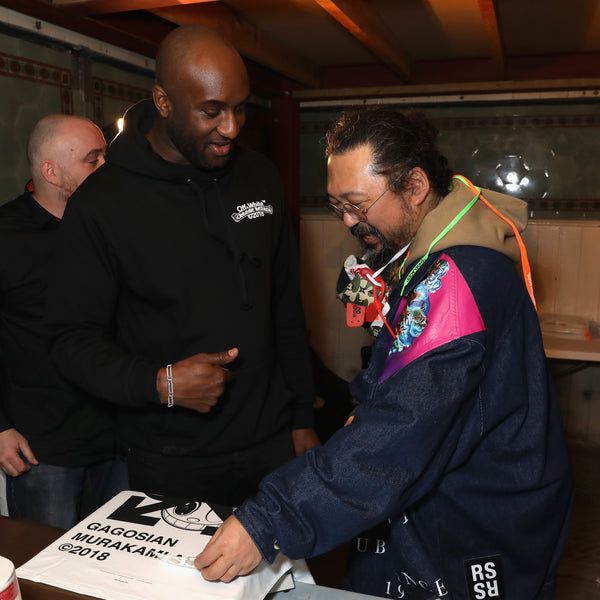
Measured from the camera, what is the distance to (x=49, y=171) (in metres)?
1.86

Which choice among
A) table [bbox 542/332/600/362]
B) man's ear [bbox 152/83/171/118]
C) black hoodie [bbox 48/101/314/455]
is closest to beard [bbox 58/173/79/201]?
black hoodie [bbox 48/101/314/455]

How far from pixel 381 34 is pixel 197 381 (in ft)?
7.30

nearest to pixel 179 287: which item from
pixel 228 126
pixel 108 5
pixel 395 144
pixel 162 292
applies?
pixel 162 292

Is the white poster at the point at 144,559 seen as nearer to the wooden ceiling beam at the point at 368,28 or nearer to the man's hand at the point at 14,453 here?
the man's hand at the point at 14,453

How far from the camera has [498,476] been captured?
1072 millimetres

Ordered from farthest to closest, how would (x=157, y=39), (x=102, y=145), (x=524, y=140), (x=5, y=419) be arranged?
1. (x=524, y=140)
2. (x=157, y=39)
3. (x=102, y=145)
4. (x=5, y=419)

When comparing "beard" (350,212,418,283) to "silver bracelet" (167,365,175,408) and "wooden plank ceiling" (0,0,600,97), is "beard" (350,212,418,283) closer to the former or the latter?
"silver bracelet" (167,365,175,408)

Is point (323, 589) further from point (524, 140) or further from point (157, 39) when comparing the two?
point (524, 140)

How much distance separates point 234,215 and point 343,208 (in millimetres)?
399

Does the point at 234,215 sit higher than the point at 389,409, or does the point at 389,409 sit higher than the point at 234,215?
the point at 234,215

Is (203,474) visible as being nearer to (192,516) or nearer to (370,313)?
(192,516)

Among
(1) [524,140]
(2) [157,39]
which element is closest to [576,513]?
(1) [524,140]

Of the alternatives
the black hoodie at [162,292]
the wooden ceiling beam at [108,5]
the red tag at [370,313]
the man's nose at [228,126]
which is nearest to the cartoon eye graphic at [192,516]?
the black hoodie at [162,292]

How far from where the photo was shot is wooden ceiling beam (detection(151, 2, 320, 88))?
2523mm
